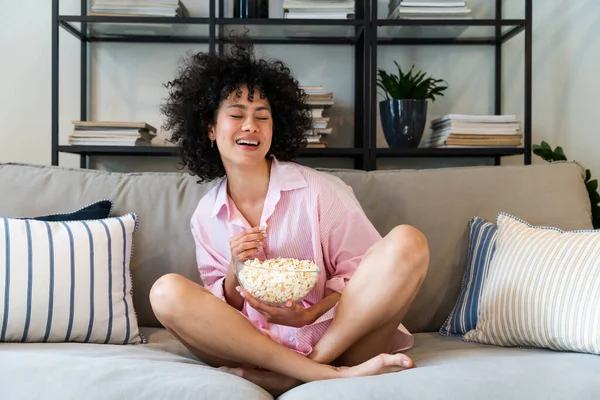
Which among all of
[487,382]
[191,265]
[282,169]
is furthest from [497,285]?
[191,265]

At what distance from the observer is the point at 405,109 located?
228 centimetres

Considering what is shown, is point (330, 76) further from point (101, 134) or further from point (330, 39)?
point (101, 134)

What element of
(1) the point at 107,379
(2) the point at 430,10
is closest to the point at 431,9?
(2) the point at 430,10

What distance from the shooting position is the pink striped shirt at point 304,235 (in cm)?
158

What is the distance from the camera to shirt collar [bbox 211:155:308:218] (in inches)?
65.9

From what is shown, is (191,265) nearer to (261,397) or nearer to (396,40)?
(261,397)

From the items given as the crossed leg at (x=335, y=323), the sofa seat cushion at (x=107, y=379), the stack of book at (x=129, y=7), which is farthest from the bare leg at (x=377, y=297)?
the stack of book at (x=129, y=7)

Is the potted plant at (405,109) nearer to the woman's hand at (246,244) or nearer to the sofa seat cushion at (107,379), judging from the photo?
the woman's hand at (246,244)

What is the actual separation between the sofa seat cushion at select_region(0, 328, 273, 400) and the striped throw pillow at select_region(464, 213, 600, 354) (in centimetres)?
65

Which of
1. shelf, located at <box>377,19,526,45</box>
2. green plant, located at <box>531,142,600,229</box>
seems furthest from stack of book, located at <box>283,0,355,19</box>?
green plant, located at <box>531,142,600,229</box>

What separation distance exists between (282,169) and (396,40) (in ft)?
3.62

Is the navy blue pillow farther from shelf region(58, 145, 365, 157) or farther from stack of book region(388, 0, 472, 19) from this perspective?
stack of book region(388, 0, 472, 19)

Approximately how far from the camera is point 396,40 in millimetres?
2549

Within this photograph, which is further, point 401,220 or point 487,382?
point 401,220
